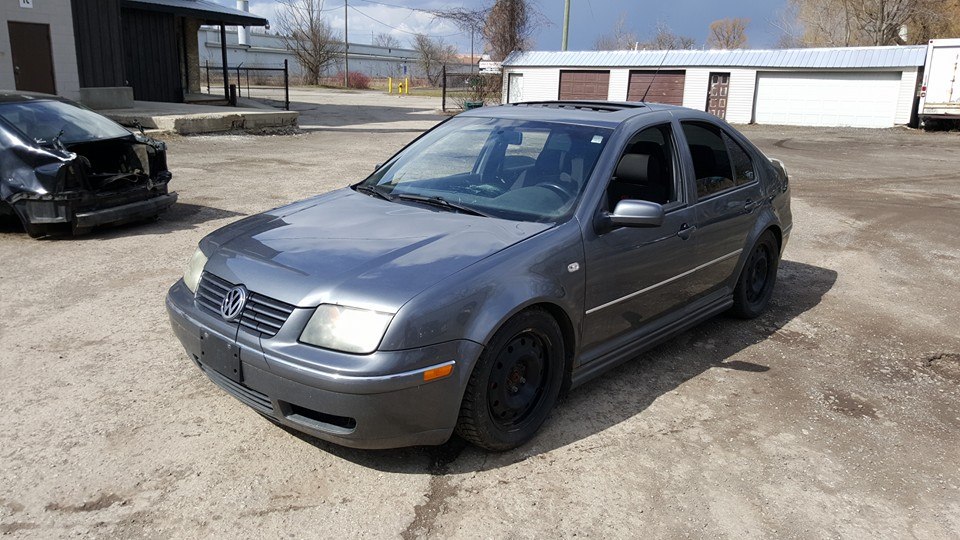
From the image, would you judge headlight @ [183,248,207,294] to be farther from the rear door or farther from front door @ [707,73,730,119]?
front door @ [707,73,730,119]

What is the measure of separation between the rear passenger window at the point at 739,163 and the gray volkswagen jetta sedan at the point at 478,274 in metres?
0.03

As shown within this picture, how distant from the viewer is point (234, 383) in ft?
10.8

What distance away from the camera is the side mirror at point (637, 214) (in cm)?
370

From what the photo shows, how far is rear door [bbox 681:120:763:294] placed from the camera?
4664mm

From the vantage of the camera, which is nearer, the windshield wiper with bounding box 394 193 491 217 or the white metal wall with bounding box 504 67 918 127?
the windshield wiper with bounding box 394 193 491 217

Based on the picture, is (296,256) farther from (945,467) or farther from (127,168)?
(127,168)

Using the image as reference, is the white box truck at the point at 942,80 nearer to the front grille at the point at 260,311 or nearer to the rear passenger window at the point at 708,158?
the rear passenger window at the point at 708,158

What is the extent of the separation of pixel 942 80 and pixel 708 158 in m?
25.7

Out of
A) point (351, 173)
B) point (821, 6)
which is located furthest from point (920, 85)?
point (351, 173)

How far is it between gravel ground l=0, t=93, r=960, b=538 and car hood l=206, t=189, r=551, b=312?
2.82ft

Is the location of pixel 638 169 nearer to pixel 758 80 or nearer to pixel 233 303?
pixel 233 303

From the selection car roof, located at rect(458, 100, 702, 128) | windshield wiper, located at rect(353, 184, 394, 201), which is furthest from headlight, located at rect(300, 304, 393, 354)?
car roof, located at rect(458, 100, 702, 128)

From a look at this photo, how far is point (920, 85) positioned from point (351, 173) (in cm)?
2464

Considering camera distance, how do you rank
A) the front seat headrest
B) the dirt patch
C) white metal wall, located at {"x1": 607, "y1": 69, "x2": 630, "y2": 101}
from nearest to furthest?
the dirt patch → the front seat headrest → white metal wall, located at {"x1": 607, "y1": 69, "x2": 630, "y2": 101}
